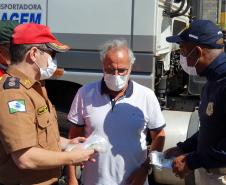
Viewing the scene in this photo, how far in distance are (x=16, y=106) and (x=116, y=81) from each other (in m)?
0.80

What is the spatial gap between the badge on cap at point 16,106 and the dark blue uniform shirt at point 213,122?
0.96 meters

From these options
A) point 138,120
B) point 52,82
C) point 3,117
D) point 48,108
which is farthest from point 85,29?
point 3,117

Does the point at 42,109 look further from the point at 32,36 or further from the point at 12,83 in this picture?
the point at 32,36

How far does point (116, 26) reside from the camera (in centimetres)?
396

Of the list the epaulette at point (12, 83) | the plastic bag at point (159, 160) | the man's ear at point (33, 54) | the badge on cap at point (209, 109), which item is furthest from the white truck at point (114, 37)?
the epaulette at point (12, 83)

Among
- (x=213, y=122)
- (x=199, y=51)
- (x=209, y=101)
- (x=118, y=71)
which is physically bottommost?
(x=213, y=122)

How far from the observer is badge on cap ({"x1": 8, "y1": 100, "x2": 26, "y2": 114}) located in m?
2.14

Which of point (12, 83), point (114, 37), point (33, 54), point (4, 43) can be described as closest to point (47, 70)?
point (33, 54)

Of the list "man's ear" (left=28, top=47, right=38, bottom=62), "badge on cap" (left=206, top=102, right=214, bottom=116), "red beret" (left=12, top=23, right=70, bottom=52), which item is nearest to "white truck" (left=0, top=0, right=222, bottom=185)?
"badge on cap" (left=206, top=102, right=214, bottom=116)

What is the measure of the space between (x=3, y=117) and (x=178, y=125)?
2.31 meters

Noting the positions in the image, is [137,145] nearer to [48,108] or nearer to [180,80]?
[48,108]

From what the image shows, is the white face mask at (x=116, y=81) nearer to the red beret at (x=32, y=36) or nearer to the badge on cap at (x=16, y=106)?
the red beret at (x=32, y=36)

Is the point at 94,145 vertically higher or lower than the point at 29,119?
lower

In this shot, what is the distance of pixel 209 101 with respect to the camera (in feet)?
8.21
